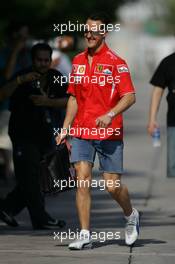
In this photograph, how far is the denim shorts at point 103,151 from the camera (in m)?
10.1

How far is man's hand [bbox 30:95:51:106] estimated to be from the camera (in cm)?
1170

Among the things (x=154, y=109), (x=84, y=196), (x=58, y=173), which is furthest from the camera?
(x=154, y=109)

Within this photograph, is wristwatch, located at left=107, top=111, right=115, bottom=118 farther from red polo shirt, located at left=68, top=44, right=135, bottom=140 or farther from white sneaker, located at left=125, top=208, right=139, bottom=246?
white sneaker, located at left=125, top=208, right=139, bottom=246

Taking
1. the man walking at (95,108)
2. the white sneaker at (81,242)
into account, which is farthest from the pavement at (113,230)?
the man walking at (95,108)

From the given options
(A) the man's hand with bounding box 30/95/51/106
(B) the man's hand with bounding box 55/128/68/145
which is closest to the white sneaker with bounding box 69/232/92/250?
(B) the man's hand with bounding box 55/128/68/145

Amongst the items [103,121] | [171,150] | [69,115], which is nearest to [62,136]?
[69,115]

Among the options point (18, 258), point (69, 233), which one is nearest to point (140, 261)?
point (18, 258)

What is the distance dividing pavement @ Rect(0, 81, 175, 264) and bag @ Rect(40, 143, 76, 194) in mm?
486

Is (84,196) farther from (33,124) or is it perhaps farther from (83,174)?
(33,124)

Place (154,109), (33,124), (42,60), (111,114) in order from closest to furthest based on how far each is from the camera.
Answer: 1. (111,114)
2. (42,60)
3. (33,124)
4. (154,109)

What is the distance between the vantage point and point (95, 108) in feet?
33.0

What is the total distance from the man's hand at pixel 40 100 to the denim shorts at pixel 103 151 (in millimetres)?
1561

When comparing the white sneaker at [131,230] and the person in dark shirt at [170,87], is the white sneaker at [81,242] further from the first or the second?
the person in dark shirt at [170,87]

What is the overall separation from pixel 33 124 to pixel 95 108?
6.13 ft
